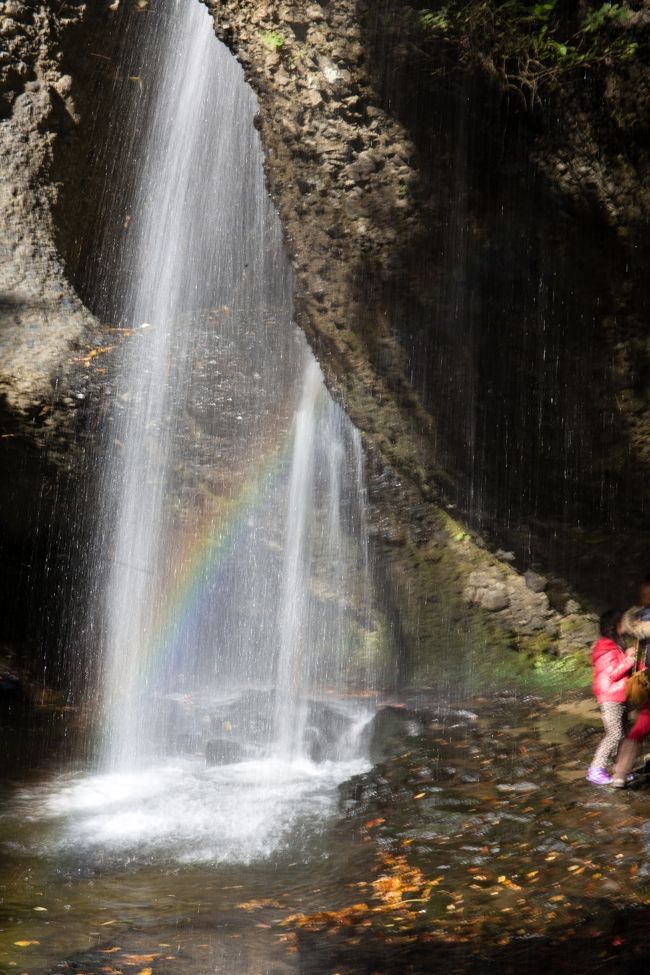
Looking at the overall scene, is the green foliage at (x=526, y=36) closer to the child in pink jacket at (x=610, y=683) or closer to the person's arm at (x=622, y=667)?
the child in pink jacket at (x=610, y=683)

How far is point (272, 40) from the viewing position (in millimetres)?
7535

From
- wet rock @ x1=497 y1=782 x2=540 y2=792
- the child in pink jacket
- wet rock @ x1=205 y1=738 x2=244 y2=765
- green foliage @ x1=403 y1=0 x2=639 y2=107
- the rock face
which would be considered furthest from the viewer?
wet rock @ x1=205 y1=738 x2=244 y2=765

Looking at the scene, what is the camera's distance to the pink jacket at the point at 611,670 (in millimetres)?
5945

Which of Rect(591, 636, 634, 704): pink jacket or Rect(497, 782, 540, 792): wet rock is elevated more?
Rect(591, 636, 634, 704): pink jacket

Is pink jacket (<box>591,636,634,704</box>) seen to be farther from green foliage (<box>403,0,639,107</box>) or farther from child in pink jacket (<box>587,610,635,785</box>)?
green foliage (<box>403,0,639,107</box>)

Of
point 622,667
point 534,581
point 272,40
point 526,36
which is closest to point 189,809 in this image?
point 622,667

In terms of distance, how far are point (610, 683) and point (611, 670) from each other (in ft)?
0.33

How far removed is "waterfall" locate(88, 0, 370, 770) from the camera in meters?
12.1

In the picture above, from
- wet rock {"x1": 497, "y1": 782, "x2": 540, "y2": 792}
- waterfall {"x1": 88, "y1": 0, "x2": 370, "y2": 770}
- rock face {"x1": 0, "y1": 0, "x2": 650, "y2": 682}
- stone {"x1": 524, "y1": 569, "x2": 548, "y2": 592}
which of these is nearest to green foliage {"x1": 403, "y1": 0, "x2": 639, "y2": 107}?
rock face {"x1": 0, "y1": 0, "x2": 650, "y2": 682}

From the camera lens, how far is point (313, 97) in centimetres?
739

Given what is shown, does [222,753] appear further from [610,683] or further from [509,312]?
[509,312]

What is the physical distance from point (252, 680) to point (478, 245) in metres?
8.53

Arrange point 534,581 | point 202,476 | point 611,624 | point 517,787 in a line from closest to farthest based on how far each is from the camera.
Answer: point 611,624 < point 517,787 < point 534,581 < point 202,476

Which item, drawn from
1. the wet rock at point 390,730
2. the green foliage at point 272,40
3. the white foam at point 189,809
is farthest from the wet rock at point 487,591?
the green foliage at point 272,40
